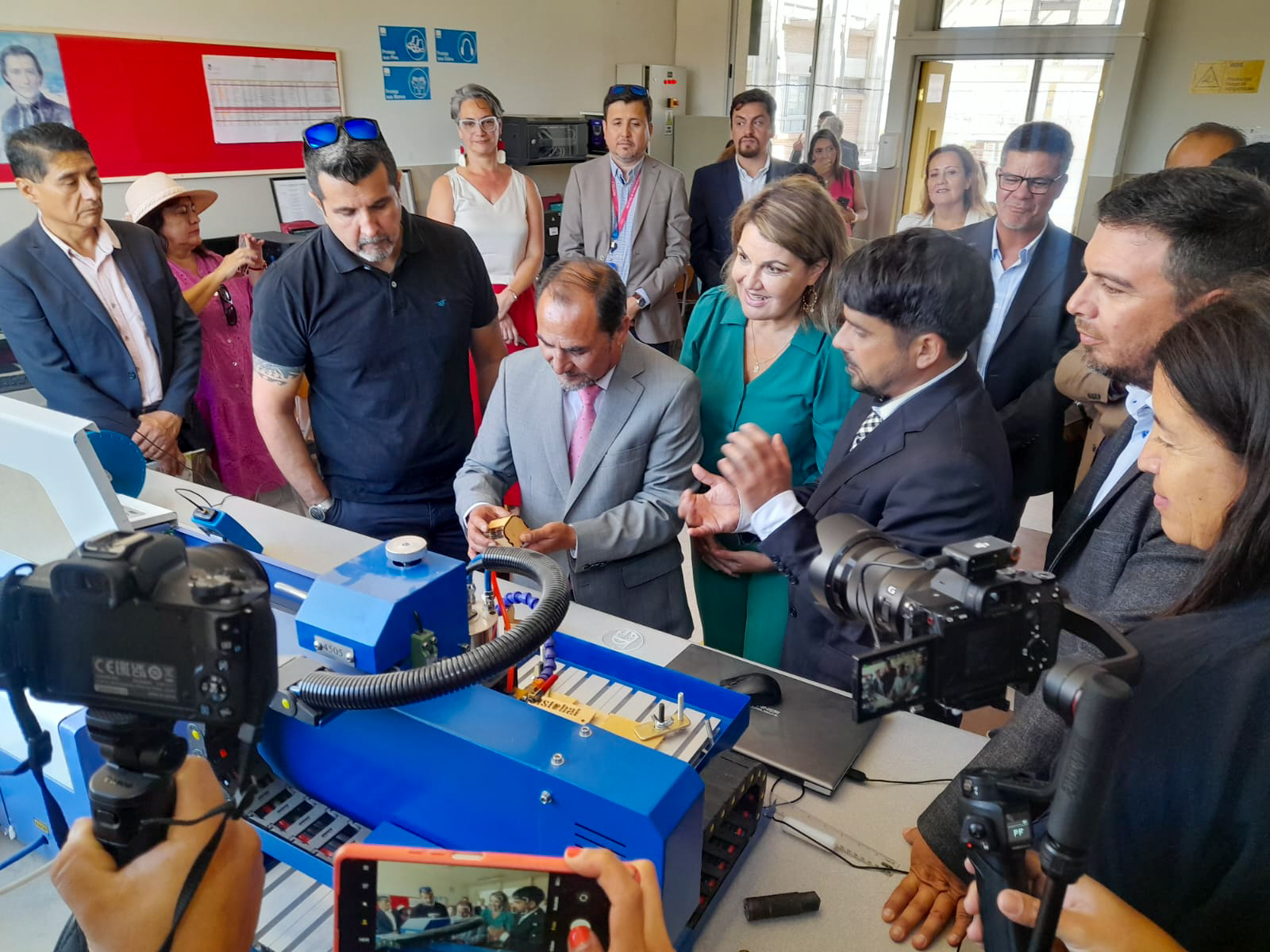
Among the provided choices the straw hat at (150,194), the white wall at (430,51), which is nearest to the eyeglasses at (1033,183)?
the straw hat at (150,194)

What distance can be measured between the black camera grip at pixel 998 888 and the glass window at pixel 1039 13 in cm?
472

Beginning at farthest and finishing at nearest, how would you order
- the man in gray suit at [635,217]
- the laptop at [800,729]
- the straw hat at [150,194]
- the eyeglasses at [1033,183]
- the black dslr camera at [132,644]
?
the man in gray suit at [635,217]
the straw hat at [150,194]
the eyeglasses at [1033,183]
the laptop at [800,729]
the black dslr camera at [132,644]

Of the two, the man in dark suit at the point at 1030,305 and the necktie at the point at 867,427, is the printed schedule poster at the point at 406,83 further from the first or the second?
the necktie at the point at 867,427

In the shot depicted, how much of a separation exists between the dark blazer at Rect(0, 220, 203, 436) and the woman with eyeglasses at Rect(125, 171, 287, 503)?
1.37ft

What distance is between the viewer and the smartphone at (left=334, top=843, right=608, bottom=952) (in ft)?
2.33

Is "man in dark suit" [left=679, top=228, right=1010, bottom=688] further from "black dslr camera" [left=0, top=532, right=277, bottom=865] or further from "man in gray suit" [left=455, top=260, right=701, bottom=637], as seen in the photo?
"black dslr camera" [left=0, top=532, right=277, bottom=865]

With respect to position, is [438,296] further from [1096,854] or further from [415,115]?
[415,115]

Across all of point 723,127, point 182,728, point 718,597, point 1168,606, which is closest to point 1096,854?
point 1168,606

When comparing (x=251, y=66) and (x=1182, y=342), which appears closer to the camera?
(x=1182, y=342)

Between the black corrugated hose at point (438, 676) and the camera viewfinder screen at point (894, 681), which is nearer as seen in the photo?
the camera viewfinder screen at point (894, 681)

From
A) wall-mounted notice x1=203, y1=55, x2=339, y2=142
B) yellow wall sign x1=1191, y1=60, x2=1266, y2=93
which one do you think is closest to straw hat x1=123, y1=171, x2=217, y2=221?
wall-mounted notice x1=203, y1=55, x2=339, y2=142

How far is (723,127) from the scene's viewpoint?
5977mm

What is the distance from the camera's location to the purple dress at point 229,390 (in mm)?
3068

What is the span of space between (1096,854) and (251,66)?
14.1 ft
